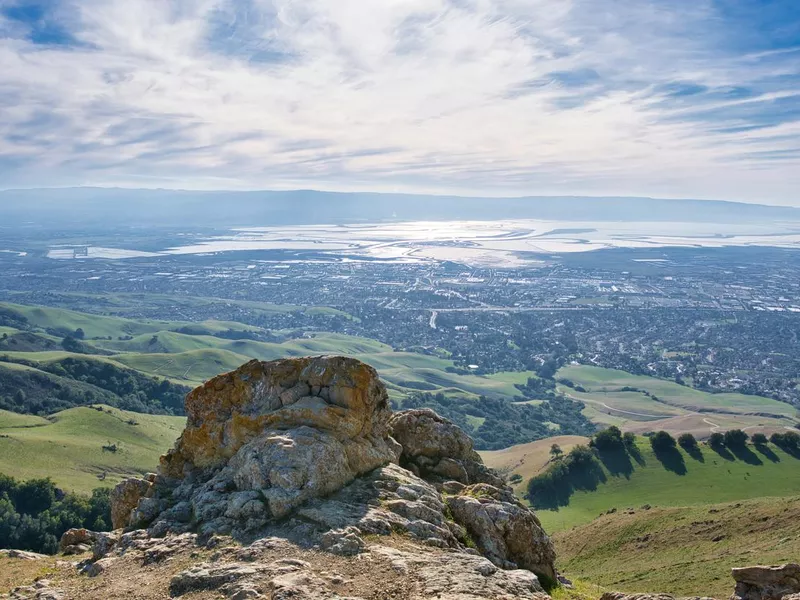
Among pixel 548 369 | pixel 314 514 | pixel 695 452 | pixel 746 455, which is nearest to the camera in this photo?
pixel 314 514

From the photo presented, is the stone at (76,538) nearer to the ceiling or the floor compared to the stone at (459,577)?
nearer to the floor

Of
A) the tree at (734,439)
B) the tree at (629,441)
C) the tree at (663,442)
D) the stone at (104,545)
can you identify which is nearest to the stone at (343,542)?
the stone at (104,545)

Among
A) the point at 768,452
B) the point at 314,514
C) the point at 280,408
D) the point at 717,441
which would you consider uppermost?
the point at 280,408

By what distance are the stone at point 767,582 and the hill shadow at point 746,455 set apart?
218 ft

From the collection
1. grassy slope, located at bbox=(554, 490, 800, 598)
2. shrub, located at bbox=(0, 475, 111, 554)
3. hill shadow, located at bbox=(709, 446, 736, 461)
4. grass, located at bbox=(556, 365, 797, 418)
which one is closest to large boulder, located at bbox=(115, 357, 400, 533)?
grassy slope, located at bbox=(554, 490, 800, 598)

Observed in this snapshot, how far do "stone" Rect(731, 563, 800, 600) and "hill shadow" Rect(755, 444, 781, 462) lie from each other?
68401 millimetres

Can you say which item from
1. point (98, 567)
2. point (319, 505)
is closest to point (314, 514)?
point (319, 505)

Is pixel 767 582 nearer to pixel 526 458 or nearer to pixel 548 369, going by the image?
pixel 526 458

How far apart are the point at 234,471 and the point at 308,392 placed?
369 cm

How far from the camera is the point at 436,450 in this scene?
24.8 meters

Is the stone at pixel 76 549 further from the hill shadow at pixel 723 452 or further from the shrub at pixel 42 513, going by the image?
the hill shadow at pixel 723 452

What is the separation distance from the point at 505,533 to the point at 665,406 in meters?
136

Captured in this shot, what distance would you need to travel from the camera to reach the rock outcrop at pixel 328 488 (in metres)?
15.5

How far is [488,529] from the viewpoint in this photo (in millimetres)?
19406
